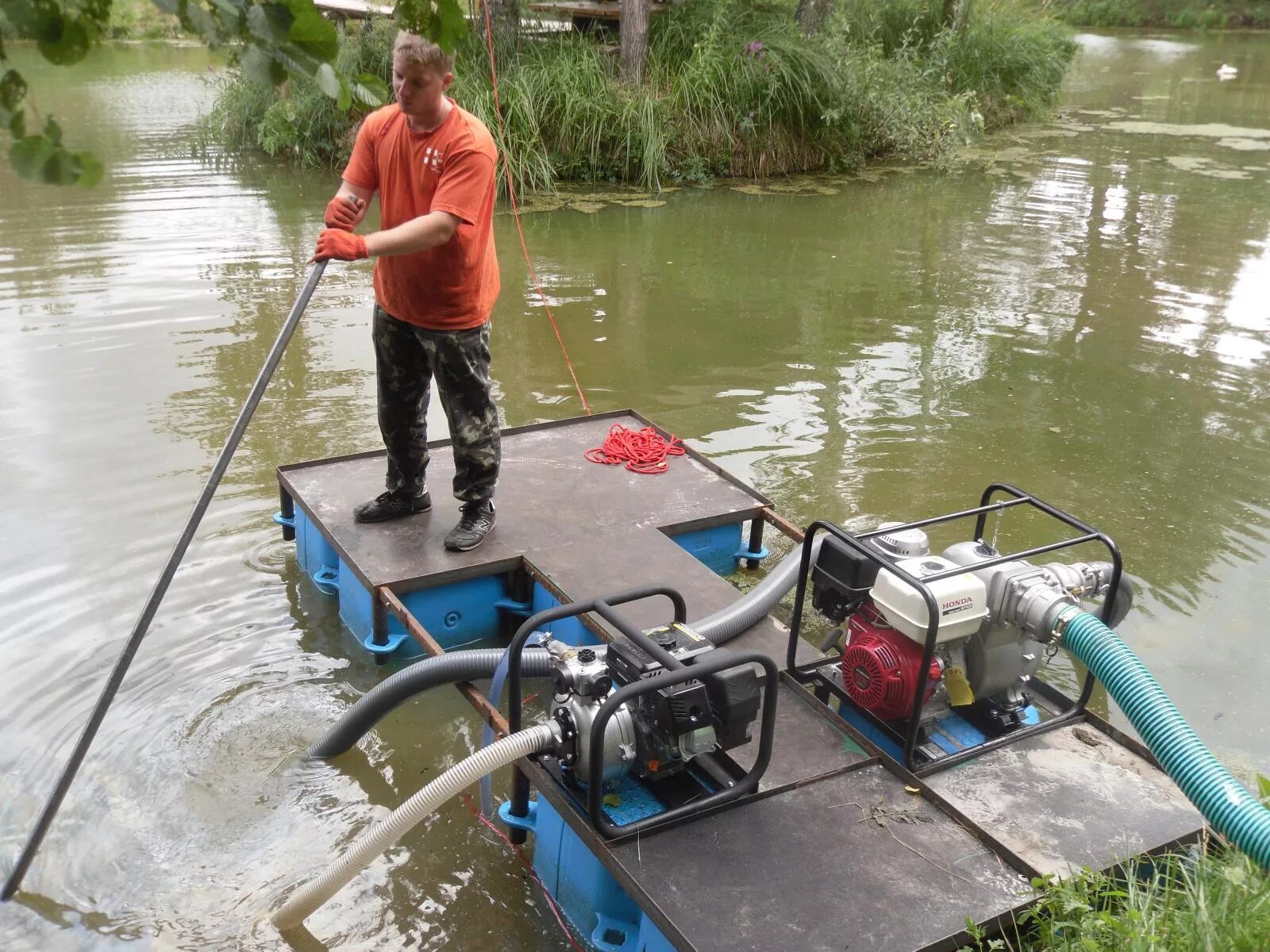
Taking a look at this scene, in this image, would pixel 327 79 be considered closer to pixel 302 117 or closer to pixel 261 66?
pixel 261 66

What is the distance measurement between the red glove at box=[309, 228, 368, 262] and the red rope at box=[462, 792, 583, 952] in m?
1.62

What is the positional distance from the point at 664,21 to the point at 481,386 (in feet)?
29.9

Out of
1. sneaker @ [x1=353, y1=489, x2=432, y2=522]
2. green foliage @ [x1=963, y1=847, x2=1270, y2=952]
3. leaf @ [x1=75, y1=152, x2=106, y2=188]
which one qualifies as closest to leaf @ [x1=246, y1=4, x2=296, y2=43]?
leaf @ [x1=75, y1=152, x2=106, y2=188]

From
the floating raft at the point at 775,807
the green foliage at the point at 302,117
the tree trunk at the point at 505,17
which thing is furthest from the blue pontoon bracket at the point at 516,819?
the tree trunk at the point at 505,17

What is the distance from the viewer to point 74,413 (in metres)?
5.47

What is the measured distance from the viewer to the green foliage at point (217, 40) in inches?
43.0

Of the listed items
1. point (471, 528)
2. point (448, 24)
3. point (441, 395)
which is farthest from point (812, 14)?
point (448, 24)

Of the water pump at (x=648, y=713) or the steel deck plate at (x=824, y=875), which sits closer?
the steel deck plate at (x=824, y=875)

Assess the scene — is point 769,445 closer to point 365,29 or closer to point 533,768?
point 533,768

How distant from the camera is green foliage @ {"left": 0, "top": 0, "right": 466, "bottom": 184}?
3.59 feet

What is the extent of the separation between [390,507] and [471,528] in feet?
1.20

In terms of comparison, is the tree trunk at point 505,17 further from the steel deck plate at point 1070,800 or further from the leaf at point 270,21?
the leaf at point 270,21

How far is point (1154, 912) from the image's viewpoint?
2357 mm

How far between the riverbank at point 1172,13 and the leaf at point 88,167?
3237 centimetres
